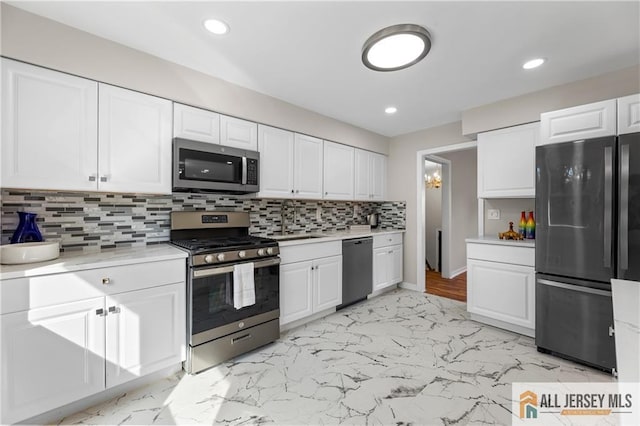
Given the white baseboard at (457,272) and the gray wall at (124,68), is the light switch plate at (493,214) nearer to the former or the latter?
the white baseboard at (457,272)

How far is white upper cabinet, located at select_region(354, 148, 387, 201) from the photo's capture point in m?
4.02

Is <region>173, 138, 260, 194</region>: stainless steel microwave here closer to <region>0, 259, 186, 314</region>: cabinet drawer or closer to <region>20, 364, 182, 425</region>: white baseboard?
<region>0, 259, 186, 314</region>: cabinet drawer

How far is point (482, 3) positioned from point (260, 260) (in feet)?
7.73

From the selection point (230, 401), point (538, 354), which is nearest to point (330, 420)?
point (230, 401)

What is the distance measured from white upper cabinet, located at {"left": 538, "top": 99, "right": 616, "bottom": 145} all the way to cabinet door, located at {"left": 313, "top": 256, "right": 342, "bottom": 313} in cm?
236

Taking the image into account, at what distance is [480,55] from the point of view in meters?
2.14

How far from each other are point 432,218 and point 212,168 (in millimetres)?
5106

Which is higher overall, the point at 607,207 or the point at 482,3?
the point at 482,3

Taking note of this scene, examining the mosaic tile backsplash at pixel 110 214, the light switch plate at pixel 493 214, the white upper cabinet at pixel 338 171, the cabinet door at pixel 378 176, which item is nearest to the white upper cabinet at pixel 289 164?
the white upper cabinet at pixel 338 171

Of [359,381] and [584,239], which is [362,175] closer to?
[584,239]

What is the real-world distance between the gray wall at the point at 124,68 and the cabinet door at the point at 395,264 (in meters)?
2.30

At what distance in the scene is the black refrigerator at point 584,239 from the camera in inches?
77.0

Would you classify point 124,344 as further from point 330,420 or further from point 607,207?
point 607,207

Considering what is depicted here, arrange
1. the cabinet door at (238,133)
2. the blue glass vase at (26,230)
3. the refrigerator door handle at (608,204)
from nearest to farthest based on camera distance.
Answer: the blue glass vase at (26,230) → the refrigerator door handle at (608,204) → the cabinet door at (238,133)
